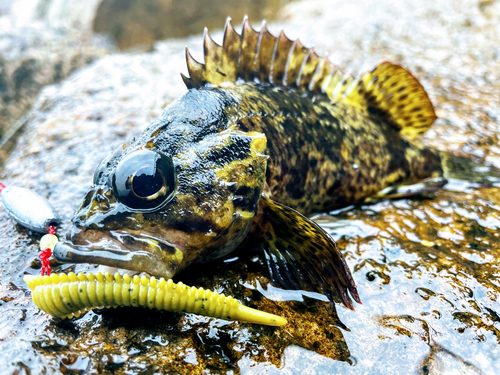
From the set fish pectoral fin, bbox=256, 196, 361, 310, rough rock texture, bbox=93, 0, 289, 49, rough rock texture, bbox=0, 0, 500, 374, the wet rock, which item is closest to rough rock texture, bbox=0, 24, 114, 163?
the wet rock

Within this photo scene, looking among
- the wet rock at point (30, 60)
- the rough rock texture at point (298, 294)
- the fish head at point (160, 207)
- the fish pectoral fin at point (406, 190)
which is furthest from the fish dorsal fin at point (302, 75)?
the wet rock at point (30, 60)

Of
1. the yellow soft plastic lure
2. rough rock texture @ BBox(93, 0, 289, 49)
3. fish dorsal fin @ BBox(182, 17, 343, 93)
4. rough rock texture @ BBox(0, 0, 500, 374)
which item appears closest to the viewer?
the yellow soft plastic lure

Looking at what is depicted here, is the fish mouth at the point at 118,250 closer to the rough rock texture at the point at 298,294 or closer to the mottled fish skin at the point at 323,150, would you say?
the rough rock texture at the point at 298,294

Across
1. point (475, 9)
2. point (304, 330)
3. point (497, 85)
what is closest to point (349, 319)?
point (304, 330)

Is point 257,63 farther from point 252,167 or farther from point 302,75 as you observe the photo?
→ point 252,167

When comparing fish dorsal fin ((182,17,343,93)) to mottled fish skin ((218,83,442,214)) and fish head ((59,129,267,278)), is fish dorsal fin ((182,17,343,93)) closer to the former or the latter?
mottled fish skin ((218,83,442,214))

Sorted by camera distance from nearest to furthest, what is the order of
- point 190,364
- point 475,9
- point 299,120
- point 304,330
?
1. point 190,364
2. point 304,330
3. point 299,120
4. point 475,9

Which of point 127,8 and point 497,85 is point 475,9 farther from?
point 127,8
